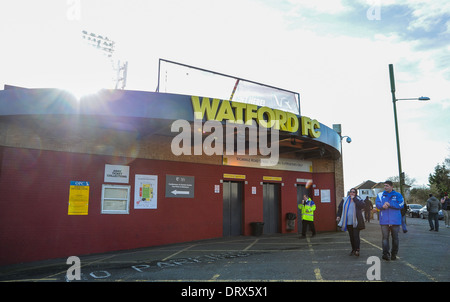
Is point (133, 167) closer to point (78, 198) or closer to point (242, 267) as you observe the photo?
point (78, 198)

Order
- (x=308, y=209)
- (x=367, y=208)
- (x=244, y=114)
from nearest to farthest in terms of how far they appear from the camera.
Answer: (x=244, y=114) < (x=308, y=209) < (x=367, y=208)

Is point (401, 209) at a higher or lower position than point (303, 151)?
lower

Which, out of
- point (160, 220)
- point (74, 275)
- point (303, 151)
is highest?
point (303, 151)

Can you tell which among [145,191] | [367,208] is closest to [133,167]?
[145,191]

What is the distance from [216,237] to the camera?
14188 mm

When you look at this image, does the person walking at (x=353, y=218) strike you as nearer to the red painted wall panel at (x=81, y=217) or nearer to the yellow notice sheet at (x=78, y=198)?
the red painted wall panel at (x=81, y=217)

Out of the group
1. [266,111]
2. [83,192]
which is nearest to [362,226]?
[266,111]

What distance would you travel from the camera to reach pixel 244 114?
10844mm

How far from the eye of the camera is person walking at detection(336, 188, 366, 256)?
8.59 m

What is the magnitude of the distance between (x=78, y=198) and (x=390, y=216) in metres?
9.21

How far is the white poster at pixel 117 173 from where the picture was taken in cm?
1158

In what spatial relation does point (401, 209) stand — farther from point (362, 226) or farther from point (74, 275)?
point (74, 275)

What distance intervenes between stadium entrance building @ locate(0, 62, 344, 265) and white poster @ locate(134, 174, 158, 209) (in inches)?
1.5
